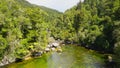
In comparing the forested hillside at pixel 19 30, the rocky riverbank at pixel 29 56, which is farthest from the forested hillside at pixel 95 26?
the forested hillside at pixel 19 30

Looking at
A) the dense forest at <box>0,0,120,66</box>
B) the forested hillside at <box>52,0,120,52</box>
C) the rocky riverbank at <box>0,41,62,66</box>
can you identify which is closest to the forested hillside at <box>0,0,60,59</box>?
the dense forest at <box>0,0,120,66</box>

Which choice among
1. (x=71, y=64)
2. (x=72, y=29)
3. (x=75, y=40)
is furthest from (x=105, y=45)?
→ (x=72, y=29)

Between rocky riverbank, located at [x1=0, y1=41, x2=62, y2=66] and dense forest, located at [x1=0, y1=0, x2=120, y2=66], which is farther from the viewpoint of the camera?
dense forest, located at [x1=0, y1=0, x2=120, y2=66]

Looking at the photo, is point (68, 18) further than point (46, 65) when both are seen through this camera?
Yes

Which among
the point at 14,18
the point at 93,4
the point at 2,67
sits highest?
the point at 93,4

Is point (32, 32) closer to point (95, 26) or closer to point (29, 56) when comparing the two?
point (29, 56)

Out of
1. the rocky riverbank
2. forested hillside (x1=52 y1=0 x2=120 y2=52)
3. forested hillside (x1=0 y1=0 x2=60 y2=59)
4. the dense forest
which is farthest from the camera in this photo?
forested hillside (x1=52 y1=0 x2=120 y2=52)

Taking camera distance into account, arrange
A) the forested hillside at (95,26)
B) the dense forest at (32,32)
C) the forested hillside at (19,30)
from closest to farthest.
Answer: the forested hillside at (19,30) → the dense forest at (32,32) → the forested hillside at (95,26)

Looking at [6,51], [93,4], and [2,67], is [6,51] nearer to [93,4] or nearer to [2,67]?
[2,67]

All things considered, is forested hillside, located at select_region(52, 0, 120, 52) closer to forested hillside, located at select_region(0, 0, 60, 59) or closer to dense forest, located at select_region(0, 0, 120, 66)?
dense forest, located at select_region(0, 0, 120, 66)

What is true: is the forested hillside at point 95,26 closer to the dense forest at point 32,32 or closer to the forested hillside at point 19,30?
the dense forest at point 32,32

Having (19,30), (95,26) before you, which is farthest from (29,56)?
(95,26)
